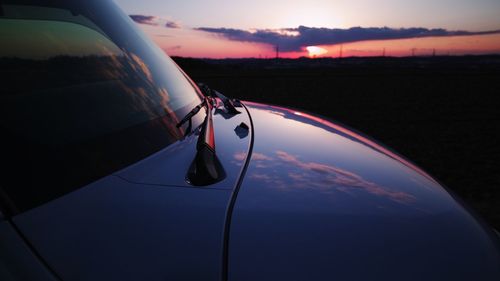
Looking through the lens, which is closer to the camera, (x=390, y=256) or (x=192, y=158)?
(x=390, y=256)

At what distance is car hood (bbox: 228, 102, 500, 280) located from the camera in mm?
647

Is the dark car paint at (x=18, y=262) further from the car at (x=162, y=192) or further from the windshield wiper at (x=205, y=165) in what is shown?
the windshield wiper at (x=205, y=165)

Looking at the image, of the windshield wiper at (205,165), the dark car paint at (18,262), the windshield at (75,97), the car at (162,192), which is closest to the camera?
the dark car paint at (18,262)

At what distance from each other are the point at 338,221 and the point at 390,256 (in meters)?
0.13

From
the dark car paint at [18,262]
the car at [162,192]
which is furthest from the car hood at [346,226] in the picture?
the dark car paint at [18,262]

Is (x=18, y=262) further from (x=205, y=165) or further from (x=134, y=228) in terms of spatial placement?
(x=205, y=165)

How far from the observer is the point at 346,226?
2.50ft

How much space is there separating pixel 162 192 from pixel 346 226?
42cm

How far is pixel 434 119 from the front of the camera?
969cm

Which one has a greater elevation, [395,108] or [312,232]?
[312,232]

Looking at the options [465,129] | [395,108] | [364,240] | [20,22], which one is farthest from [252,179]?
[395,108]

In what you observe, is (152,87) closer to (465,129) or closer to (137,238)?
(137,238)

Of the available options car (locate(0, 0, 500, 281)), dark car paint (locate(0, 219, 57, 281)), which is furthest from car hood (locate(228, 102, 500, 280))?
dark car paint (locate(0, 219, 57, 281))

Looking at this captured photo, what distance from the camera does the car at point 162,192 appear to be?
2.02 feet
